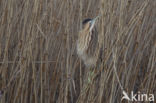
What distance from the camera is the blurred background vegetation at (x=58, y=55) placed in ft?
4.97

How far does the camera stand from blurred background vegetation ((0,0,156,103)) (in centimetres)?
152

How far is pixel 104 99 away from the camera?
5.15 ft

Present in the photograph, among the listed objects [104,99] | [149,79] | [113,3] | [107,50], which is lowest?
[104,99]

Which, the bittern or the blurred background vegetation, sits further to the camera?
the blurred background vegetation

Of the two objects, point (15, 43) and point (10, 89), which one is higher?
point (15, 43)

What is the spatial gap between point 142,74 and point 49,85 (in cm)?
65

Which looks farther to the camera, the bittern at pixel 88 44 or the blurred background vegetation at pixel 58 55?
the blurred background vegetation at pixel 58 55

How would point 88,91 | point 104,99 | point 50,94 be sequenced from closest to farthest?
point 88,91
point 104,99
point 50,94

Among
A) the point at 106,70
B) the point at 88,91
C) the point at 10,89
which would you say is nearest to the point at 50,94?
the point at 10,89

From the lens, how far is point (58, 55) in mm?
1746

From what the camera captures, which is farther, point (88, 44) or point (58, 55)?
point (58, 55)

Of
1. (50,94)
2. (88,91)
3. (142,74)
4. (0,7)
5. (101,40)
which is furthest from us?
(0,7)

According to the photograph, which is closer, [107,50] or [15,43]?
[107,50]

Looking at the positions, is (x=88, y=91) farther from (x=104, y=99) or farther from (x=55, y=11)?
(x=55, y=11)
